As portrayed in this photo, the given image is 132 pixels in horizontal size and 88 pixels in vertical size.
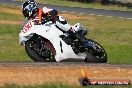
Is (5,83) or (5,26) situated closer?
(5,83)

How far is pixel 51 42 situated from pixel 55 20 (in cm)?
79

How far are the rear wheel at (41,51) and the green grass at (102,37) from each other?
12.6ft

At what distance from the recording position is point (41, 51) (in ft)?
41.2

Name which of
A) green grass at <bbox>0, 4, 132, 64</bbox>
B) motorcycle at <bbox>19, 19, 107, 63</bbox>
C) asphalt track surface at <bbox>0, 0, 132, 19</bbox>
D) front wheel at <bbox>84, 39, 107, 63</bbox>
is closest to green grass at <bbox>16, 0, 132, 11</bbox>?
asphalt track surface at <bbox>0, 0, 132, 19</bbox>

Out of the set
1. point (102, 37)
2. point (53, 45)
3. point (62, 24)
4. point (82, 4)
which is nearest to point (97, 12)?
point (82, 4)

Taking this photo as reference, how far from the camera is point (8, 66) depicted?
10344 mm

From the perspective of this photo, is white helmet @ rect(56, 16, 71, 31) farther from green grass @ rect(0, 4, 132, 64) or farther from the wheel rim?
green grass @ rect(0, 4, 132, 64)

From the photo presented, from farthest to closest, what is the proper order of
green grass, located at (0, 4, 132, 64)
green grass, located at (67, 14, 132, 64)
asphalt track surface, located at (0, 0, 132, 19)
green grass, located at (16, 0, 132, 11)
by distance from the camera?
green grass, located at (16, 0, 132, 11), asphalt track surface, located at (0, 0, 132, 19), green grass, located at (67, 14, 132, 64), green grass, located at (0, 4, 132, 64)

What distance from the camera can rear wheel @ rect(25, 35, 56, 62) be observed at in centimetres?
1252

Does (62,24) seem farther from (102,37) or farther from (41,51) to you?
(102,37)

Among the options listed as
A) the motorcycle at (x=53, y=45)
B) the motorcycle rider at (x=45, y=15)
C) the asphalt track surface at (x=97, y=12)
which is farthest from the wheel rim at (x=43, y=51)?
the asphalt track surface at (x=97, y=12)

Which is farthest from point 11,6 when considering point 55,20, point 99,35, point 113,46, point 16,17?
point 55,20

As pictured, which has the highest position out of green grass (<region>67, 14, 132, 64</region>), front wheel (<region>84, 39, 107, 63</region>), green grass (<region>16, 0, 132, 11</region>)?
front wheel (<region>84, 39, 107, 63</region>)

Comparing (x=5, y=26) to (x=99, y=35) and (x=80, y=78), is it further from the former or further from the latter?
(x=80, y=78)
